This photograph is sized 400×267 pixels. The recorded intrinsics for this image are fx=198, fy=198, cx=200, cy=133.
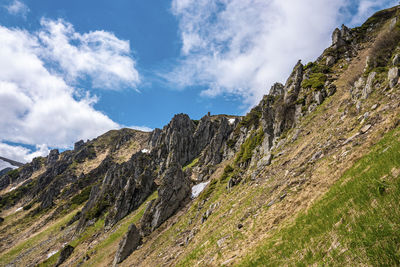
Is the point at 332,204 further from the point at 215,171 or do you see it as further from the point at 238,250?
the point at 215,171

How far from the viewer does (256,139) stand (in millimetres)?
48031

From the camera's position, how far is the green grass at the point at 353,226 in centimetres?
475

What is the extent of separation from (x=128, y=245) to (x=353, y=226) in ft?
117

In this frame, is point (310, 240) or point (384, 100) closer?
point (310, 240)

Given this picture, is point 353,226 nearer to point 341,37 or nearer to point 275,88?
point 341,37

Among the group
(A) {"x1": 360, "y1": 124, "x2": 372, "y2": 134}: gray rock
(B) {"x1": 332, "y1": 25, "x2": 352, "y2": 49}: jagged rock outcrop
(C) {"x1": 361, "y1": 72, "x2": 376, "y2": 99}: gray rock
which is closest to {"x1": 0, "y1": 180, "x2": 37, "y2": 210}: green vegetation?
(A) {"x1": 360, "y1": 124, "x2": 372, "y2": 134}: gray rock

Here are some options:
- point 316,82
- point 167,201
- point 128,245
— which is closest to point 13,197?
point 167,201

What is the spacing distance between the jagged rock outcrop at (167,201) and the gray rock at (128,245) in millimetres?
2860

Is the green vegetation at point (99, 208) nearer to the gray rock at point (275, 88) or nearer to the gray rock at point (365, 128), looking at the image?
the gray rock at point (365, 128)

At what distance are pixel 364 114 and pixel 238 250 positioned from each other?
1514 centimetres

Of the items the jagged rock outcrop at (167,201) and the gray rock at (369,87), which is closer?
the gray rock at (369,87)

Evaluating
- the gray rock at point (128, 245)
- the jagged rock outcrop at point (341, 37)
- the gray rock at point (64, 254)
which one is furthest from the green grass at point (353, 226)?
the jagged rock outcrop at point (341, 37)

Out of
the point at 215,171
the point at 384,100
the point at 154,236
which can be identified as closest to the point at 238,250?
the point at 384,100

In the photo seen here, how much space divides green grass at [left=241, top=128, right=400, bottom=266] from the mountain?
4 cm
